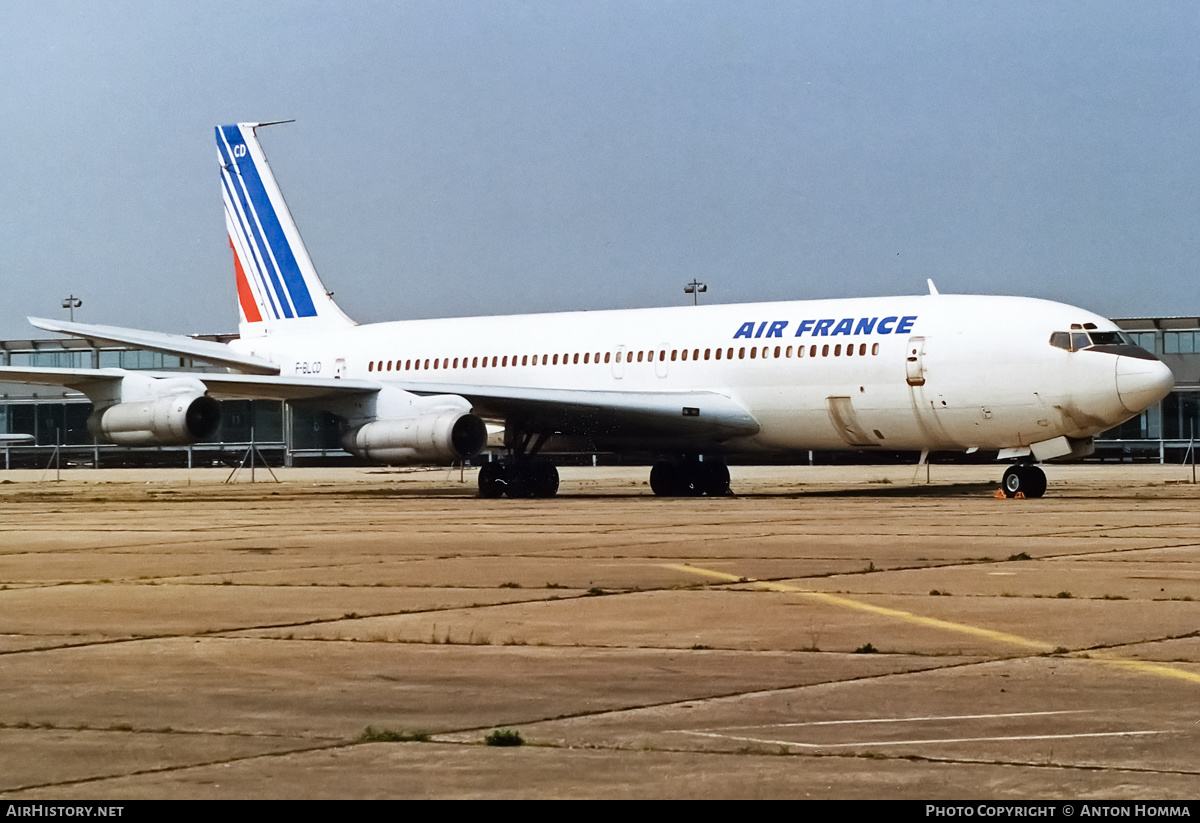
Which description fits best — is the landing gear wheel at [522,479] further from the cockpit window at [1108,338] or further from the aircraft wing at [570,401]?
the cockpit window at [1108,338]

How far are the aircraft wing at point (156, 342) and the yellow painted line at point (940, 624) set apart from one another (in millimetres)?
20016

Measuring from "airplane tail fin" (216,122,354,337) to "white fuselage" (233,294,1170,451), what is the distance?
5.75 m

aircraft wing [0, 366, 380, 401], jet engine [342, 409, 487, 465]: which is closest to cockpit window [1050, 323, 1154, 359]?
jet engine [342, 409, 487, 465]

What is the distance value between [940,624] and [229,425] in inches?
2186

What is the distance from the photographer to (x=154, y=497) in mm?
31516

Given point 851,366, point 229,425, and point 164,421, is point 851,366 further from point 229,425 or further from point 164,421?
point 229,425

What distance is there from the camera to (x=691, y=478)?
30.8m

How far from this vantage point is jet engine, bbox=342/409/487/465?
90.1 feet

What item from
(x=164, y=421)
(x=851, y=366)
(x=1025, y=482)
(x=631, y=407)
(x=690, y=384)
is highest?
(x=851, y=366)

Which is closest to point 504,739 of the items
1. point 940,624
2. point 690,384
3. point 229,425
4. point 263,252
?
point 940,624

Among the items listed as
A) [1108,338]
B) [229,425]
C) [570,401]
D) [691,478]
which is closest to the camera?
[1108,338]

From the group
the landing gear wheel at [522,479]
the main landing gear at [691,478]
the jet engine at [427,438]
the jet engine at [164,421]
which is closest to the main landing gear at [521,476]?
the landing gear wheel at [522,479]

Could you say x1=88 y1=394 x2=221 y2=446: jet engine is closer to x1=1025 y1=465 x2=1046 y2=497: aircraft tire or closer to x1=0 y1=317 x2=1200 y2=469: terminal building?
x1=1025 y1=465 x2=1046 y2=497: aircraft tire

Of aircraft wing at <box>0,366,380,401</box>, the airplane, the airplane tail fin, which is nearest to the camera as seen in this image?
the airplane
